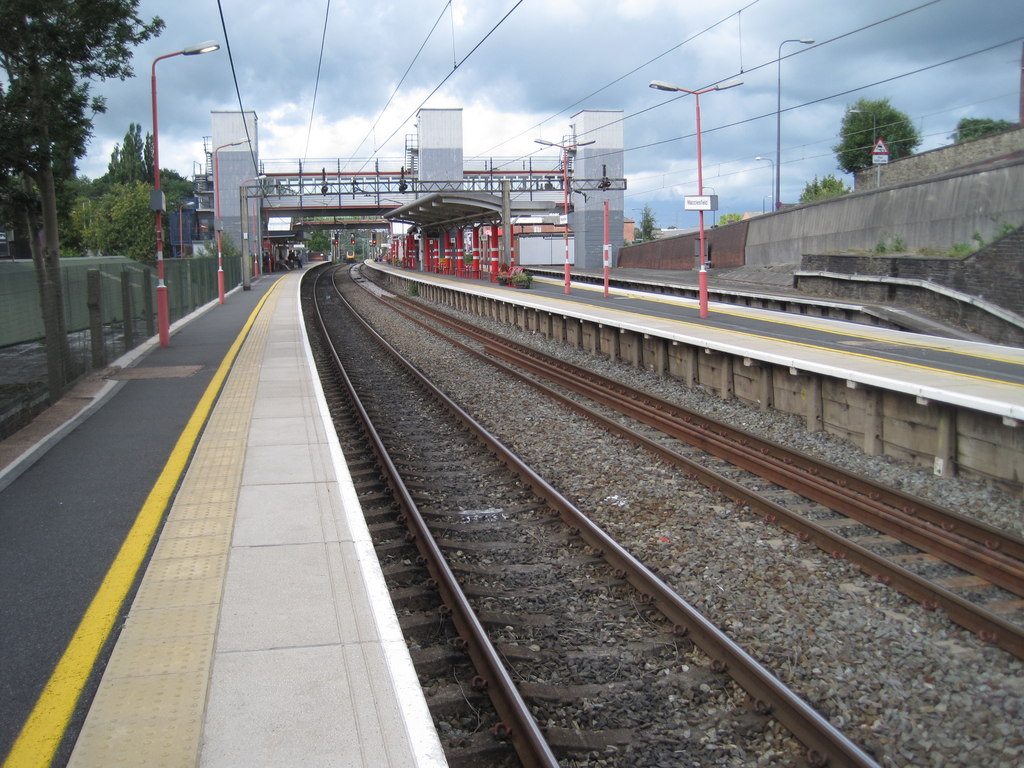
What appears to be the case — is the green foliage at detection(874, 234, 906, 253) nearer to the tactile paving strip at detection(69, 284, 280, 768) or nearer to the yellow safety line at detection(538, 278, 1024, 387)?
the yellow safety line at detection(538, 278, 1024, 387)

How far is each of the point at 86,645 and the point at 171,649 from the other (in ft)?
1.62

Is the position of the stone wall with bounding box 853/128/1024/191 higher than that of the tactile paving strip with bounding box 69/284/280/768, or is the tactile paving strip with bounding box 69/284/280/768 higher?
the stone wall with bounding box 853/128/1024/191

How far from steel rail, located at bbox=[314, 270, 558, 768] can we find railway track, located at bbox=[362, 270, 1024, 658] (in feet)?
9.95

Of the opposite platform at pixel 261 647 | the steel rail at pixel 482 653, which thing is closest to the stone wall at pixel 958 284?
the steel rail at pixel 482 653

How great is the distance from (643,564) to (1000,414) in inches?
170

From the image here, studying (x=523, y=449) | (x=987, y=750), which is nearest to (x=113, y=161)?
(x=523, y=449)

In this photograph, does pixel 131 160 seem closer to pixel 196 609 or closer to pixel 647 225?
pixel 647 225

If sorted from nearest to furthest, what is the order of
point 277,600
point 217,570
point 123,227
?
point 277,600
point 217,570
point 123,227

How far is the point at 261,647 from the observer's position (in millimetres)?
4602

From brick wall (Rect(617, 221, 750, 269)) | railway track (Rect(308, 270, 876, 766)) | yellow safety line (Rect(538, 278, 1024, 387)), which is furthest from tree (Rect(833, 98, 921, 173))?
railway track (Rect(308, 270, 876, 766))

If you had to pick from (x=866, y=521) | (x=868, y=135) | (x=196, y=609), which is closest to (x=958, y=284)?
(x=866, y=521)

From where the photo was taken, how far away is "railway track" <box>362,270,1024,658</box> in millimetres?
5887

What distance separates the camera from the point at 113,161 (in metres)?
100

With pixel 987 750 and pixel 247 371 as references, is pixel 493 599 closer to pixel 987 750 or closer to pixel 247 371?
pixel 987 750
